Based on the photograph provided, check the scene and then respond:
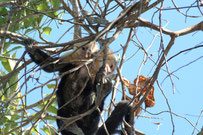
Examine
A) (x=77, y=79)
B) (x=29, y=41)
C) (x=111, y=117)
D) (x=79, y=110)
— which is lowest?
(x=111, y=117)

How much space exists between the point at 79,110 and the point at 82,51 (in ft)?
2.79

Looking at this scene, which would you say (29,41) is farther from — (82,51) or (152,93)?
(152,93)

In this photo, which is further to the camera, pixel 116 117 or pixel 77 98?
pixel 77 98

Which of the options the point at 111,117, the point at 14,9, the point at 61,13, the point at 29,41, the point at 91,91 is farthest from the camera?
the point at 61,13

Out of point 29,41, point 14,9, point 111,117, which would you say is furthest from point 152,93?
point 14,9

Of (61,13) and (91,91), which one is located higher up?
(61,13)

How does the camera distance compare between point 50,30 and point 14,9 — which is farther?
point 50,30

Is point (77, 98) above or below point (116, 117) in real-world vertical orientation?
above

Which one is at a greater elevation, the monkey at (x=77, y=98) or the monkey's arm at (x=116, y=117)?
the monkey at (x=77, y=98)

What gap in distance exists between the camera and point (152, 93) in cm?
338

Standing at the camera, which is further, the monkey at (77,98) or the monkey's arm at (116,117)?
the monkey at (77,98)

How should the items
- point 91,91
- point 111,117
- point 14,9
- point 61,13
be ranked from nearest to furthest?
point 14,9 → point 111,117 → point 91,91 → point 61,13

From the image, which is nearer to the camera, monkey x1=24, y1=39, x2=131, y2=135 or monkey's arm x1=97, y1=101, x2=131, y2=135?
monkey's arm x1=97, y1=101, x2=131, y2=135

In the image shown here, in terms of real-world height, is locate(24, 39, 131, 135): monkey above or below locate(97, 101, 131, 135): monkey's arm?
above
